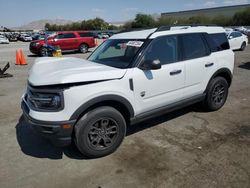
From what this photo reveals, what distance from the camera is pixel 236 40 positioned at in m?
17.8

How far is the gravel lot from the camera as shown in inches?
124

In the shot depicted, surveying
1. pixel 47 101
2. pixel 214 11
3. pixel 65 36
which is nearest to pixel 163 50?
pixel 47 101

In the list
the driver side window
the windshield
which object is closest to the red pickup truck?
the windshield

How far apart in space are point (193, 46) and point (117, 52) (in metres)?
1.45

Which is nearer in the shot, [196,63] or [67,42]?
[196,63]

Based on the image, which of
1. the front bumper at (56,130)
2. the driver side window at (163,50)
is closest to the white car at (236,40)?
the driver side window at (163,50)

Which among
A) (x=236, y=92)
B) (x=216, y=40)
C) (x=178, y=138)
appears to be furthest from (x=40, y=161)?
(x=236, y=92)

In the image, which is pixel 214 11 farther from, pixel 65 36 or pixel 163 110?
pixel 163 110

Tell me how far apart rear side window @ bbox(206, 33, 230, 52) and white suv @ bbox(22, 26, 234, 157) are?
0.02 metres

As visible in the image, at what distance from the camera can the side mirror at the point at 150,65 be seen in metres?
3.78

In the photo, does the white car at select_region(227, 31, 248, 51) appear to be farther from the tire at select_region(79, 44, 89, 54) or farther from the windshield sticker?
the windshield sticker

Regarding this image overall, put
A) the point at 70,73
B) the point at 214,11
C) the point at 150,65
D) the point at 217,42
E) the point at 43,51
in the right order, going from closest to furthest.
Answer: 1. the point at 70,73
2. the point at 150,65
3. the point at 217,42
4. the point at 43,51
5. the point at 214,11

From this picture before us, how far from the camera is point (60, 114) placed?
129 inches

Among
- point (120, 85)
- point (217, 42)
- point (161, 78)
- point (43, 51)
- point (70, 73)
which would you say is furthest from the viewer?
point (43, 51)
